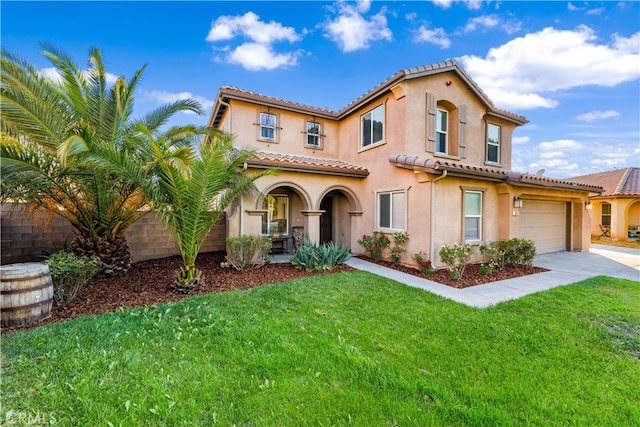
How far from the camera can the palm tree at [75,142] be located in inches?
233

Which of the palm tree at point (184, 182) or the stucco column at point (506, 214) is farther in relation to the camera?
the stucco column at point (506, 214)

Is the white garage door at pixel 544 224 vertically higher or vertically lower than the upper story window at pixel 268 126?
lower

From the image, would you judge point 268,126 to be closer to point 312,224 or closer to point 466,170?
point 312,224

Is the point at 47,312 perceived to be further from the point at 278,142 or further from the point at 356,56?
the point at 356,56

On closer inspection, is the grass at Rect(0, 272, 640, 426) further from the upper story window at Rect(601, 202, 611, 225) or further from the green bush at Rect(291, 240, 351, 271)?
the upper story window at Rect(601, 202, 611, 225)

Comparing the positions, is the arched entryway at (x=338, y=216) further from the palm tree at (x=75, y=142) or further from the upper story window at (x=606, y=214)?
the upper story window at (x=606, y=214)

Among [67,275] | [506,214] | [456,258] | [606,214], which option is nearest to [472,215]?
[506,214]

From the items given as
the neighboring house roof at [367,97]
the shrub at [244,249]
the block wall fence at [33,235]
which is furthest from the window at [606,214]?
the block wall fence at [33,235]

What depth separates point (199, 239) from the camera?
293 inches

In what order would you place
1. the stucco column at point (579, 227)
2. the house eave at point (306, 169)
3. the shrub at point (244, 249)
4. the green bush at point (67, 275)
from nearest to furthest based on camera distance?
the green bush at point (67, 275)
the shrub at point (244, 249)
the house eave at point (306, 169)
the stucco column at point (579, 227)

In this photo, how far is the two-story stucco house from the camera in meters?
9.83

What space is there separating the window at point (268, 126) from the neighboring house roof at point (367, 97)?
544 mm

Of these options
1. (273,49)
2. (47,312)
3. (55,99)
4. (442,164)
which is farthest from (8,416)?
(273,49)

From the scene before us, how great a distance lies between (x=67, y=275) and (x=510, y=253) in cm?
1291
